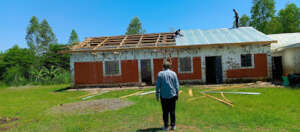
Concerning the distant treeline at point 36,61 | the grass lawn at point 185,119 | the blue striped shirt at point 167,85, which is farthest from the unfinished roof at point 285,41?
the distant treeline at point 36,61

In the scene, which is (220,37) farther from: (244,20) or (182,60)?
(244,20)

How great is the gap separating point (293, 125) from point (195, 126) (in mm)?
2624

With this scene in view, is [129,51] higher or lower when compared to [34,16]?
lower

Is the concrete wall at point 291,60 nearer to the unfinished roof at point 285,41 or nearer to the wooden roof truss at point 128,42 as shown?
the unfinished roof at point 285,41

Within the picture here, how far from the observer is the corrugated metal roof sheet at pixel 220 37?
14.7 metres

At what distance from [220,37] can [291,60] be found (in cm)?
600

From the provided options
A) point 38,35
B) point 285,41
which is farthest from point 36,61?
point 285,41

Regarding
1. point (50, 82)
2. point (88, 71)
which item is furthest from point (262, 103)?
point (50, 82)

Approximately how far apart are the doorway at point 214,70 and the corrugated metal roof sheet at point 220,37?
1723mm

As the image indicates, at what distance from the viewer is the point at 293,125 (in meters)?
4.67

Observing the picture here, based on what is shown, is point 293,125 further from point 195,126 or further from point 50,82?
point 50,82

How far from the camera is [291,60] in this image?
1447 cm

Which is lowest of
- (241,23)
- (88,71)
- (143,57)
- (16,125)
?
(16,125)

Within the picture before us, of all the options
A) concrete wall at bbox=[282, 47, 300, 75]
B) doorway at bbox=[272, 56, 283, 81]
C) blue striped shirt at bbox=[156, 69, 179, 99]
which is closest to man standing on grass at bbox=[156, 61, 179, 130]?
blue striped shirt at bbox=[156, 69, 179, 99]
